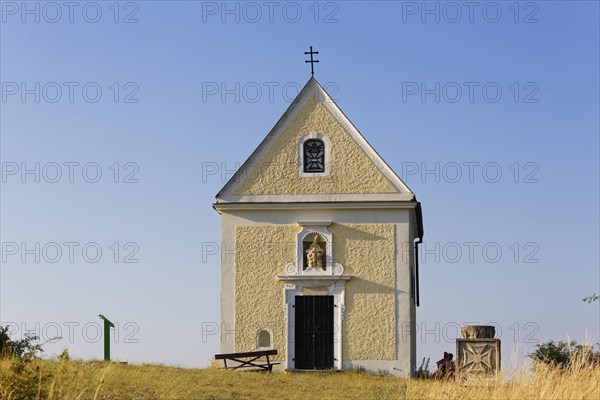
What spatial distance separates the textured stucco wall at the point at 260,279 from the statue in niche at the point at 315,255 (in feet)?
1.48

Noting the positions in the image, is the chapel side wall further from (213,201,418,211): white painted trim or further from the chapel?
(213,201,418,211): white painted trim

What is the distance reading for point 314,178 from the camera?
26734 mm

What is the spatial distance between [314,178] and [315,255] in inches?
86.6

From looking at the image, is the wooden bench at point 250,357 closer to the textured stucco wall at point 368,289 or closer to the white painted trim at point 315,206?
the textured stucco wall at point 368,289

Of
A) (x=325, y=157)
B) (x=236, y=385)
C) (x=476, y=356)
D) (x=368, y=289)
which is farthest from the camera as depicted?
(x=325, y=157)

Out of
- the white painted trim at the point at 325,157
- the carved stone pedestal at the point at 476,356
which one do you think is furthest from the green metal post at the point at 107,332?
the carved stone pedestal at the point at 476,356

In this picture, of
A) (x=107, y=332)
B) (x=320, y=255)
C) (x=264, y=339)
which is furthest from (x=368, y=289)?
(x=107, y=332)

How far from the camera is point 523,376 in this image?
528 inches

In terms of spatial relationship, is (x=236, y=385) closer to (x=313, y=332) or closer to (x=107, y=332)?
(x=107, y=332)

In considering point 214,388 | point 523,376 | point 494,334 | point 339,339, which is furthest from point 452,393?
point 339,339

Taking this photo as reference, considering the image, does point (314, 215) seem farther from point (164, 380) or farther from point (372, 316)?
point (164, 380)

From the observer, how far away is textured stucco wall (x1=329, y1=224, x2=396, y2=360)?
25.8 meters

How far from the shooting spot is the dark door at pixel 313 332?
26.0 meters

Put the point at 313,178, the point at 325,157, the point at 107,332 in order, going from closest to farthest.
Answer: the point at 107,332, the point at 313,178, the point at 325,157
